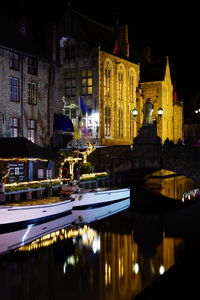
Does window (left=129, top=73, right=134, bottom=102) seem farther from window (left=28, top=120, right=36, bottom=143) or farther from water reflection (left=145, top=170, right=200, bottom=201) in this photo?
window (left=28, top=120, right=36, bottom=143)

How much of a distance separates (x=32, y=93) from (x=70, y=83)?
799cm

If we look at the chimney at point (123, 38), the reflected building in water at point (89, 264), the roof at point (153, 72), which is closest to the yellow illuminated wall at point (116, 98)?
the chimney at point (123, 38)

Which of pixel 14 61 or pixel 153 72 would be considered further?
pixel 153 72

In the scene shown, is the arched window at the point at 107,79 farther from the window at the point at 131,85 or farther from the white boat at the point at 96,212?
the white boat at the point at 96,212

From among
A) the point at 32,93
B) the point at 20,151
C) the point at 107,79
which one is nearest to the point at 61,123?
the point at 32,93

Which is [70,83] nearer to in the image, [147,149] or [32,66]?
[32,66]

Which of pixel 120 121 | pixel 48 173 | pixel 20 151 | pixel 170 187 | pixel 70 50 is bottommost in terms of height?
pixel 170 187

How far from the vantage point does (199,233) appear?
20.7 m

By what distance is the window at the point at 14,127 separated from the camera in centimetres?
3383

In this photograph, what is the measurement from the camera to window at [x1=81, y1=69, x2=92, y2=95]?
42719mm

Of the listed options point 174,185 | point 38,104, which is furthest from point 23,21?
point 174,185

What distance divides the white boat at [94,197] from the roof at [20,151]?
9.95ft

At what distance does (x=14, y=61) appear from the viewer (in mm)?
34281

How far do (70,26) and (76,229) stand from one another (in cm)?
2703
